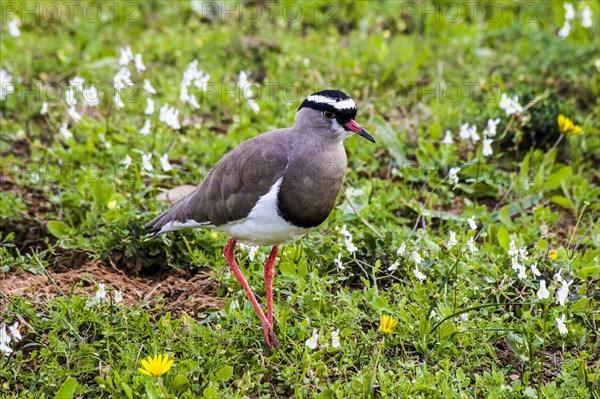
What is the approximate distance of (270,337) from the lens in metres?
4.42

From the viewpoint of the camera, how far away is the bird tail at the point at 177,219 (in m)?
4.78

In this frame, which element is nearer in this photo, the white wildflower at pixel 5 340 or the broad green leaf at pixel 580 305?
the white wildflower at pixel 5 340

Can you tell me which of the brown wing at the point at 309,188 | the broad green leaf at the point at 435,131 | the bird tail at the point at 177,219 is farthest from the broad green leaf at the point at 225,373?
the broad green leaf at the point at 435,131

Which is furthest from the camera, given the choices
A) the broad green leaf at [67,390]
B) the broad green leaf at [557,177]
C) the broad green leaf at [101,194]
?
the broad green leaf at [557,177]

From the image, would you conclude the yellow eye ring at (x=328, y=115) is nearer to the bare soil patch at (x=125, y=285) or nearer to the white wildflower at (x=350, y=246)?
the white wildflower at (x=350, y=246)

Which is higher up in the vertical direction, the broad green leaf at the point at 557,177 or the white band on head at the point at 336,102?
the white band on head at the point at 336,102

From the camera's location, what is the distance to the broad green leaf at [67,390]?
3887 mm

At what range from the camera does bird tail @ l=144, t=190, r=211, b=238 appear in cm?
478

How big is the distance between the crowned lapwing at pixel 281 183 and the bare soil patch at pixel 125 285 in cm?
42

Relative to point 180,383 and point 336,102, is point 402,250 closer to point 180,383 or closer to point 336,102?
point 336,102

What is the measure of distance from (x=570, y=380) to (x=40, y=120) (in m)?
4.99

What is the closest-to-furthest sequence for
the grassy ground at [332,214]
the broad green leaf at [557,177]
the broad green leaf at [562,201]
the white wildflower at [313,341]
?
the white wildflower at [313,341] < the grassy ground at [332,214] < the broad green leaf at [562,201] < the broad green leaf at [557,177]

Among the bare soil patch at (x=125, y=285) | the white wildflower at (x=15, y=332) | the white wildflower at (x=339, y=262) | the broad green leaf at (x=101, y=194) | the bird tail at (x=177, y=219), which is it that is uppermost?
the bird tail at (x=177, y=219)

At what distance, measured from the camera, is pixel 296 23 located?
28.0 ft
